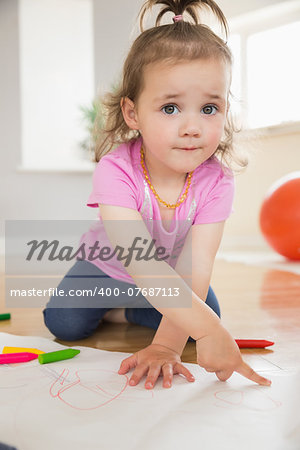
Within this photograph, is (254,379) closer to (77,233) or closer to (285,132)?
(285,132)

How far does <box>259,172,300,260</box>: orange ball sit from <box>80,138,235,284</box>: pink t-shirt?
1.35m

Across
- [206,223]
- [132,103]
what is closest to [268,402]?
[206,223]

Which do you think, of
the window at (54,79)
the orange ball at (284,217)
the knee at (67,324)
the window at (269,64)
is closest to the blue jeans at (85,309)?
the knee at (67,324)

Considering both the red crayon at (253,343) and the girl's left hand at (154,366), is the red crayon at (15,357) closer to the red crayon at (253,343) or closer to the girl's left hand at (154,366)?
the girl's left hand at (154,366)

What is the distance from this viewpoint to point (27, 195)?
3.25 meters

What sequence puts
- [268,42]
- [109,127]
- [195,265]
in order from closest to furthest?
[195,265] < [109,127] < [268,42]

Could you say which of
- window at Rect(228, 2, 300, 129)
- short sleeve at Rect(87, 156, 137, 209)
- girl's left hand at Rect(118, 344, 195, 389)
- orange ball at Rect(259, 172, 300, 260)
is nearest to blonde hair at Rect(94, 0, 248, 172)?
short sleeve at Rect(87, 156, 137, 209)

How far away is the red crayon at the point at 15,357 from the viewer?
70 cm

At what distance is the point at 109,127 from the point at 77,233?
250 cm

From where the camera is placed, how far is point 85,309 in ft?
3.14

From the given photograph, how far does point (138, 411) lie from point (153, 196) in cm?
38

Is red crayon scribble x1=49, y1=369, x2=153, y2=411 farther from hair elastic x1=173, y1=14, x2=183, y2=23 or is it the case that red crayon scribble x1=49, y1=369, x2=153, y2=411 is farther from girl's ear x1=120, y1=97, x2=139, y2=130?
hair elastic x1=173, y1=14, x2=183, y2=23

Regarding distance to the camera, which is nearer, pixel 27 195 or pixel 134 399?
pixel 134 399

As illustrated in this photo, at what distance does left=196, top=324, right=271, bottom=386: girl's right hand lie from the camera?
1.96 ft
